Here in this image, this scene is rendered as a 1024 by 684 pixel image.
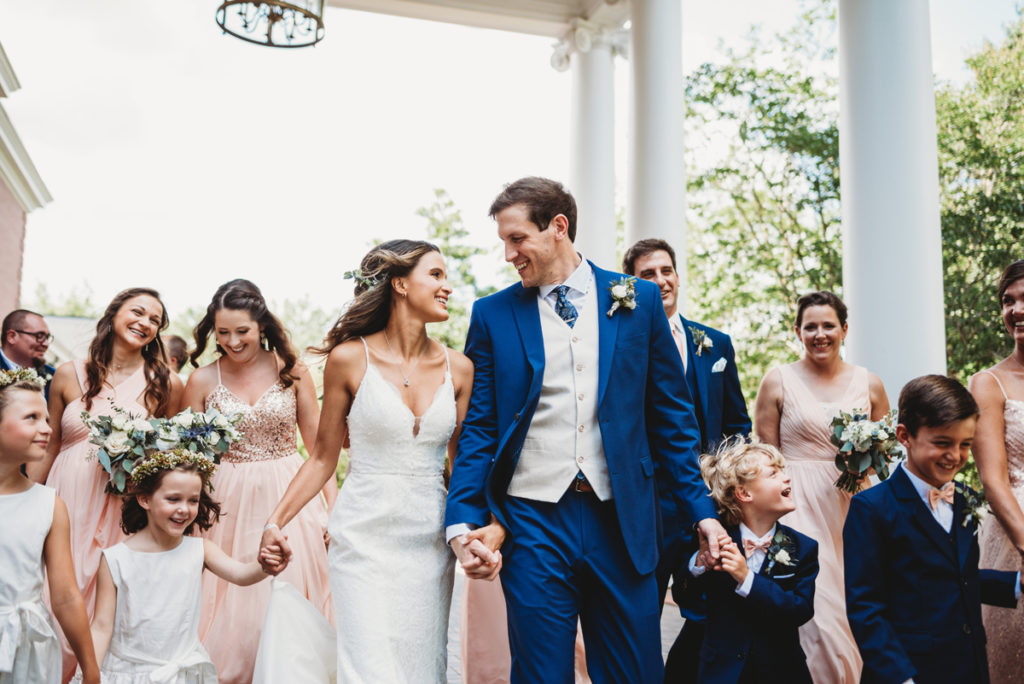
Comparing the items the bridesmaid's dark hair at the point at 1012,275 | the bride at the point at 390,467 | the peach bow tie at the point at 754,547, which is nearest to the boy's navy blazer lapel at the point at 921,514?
the peach bow tie at the point at 754,547

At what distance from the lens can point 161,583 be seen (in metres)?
4.27

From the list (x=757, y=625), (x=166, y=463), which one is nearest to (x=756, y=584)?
(x=757, y=625)

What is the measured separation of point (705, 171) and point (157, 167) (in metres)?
36.6

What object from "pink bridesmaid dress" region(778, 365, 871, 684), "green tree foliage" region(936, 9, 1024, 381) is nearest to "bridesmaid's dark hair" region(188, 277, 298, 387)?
"pink bridesmaid dress" region(778, 365, 871, 684)

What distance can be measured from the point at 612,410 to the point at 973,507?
167cm

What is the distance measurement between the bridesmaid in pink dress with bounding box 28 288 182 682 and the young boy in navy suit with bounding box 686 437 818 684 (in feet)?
10.7

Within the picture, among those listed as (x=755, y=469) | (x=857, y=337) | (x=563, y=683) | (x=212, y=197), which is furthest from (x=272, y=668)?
(x=212, y=197)

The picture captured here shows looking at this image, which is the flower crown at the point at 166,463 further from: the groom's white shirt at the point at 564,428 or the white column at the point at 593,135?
the white column at the point at 593,135

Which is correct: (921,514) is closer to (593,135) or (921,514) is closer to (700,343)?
(700,343)

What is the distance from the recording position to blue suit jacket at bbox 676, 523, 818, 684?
3877mm

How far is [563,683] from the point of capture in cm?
335

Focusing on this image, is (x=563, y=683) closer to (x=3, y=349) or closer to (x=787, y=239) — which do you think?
(x=3, y=349)

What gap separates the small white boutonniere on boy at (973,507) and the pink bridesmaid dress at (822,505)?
132 cm

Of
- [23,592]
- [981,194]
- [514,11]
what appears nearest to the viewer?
[23,592]
